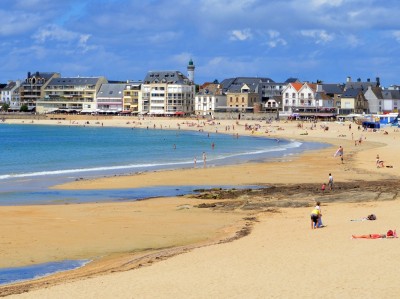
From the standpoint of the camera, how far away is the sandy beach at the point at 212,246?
13656mm

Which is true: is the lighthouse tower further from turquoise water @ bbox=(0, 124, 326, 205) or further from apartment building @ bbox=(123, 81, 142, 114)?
turquoise water @ bbox=(0, 124, 326, 205)

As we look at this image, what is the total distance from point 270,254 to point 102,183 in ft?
64.9

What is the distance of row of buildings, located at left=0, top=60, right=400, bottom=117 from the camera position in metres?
131

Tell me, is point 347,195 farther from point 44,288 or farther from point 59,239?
point 44,288

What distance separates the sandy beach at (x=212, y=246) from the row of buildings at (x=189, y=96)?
97117 millimetres

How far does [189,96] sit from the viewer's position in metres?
151

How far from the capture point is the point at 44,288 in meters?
14.1

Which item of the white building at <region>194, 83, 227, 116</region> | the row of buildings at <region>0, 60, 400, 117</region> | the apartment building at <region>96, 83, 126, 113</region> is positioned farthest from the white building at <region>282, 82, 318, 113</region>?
the apartment building at <region>96, 83, 126, 113</region>

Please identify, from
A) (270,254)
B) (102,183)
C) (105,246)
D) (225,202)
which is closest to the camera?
(270,254)

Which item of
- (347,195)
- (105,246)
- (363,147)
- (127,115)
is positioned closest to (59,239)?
(105,246)

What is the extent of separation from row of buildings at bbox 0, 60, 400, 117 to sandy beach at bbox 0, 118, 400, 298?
3824 inches

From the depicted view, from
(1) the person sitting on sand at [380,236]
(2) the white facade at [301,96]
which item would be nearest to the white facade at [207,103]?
(2) the white facade at [301,96]

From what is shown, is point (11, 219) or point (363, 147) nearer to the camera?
point (11, 219)

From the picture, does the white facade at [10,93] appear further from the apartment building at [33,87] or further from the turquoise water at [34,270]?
the turquoise water at [34,270]
